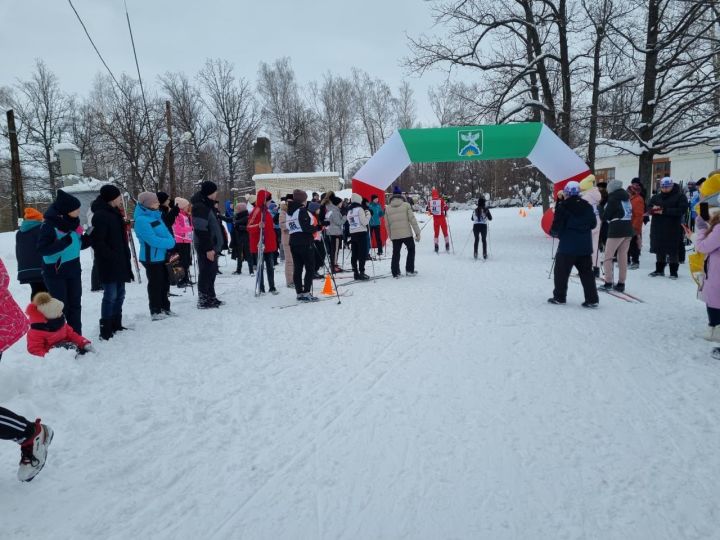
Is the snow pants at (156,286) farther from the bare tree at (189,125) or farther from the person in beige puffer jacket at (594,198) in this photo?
the bare tree at (189,125)

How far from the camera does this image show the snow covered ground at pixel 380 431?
240cm

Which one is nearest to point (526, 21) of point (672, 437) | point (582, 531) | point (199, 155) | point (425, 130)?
point (425, 130)

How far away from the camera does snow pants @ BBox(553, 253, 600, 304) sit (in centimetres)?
676

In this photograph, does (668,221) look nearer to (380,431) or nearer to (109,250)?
(380,431)

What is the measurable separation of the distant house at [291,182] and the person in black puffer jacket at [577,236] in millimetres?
22597

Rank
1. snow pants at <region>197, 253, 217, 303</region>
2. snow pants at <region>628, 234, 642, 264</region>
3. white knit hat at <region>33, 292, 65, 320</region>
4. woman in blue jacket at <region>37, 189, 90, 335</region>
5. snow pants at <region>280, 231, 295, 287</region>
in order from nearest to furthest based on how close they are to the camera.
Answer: white knit hat at <region>33, 292, 65, 320</region>, woman in blue jacket at <region>37, 189, 90, 335</region>, snow pants at <region>197, 253, 217, 303</region>, snow pants at <region>280, 231, 295, 287</region>, snow pants at <region>628, 234, 642, 264</region>

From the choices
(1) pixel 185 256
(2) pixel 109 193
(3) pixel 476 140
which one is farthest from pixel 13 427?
(3) pixel 476 140

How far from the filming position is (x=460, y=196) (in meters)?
55.6

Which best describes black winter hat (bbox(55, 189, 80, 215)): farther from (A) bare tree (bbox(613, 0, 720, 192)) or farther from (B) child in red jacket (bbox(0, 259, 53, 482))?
(A) bare tree (bbox(613, 0, 720, 192))

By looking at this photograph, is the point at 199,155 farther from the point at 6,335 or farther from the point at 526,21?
the point at 6,335

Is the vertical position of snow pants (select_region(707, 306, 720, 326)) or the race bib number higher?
the race bib number

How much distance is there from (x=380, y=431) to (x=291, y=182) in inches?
1067

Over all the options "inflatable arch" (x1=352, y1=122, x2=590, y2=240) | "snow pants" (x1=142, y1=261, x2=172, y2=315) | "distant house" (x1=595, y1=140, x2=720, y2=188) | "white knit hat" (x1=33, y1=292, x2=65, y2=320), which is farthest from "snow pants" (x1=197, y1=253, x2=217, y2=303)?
"distant house" (x1=595, y1=140, x2=720, y2=188)

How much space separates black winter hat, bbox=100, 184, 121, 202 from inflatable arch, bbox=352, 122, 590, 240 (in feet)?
27.0
